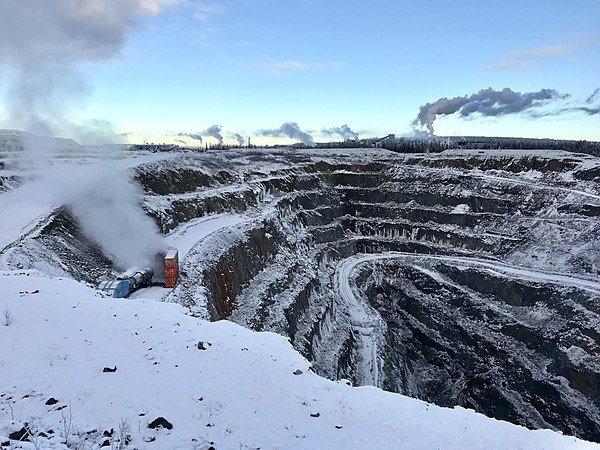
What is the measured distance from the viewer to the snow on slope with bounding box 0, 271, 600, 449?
972 cm

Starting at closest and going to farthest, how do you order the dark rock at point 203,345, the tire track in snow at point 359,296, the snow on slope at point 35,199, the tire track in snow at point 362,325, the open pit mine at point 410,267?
the dark rock at point 203,345, the snow on slope at point 35,199, the open pit mine at point 410,267, the tire track in snow at point 362,325, the tire track in snow at point 359,296

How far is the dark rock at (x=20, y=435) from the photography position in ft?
27.8

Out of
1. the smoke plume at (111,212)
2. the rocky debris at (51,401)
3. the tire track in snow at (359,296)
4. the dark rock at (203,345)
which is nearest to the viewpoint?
the rocky debris at (51,401)

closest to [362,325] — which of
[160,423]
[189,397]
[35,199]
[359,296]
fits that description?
[359,296]

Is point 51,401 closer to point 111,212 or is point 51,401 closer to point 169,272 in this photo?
point 169,272

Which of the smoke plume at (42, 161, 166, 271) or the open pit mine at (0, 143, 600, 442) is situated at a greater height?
Answer: the smoke plume at (42, 161, 166, 271)

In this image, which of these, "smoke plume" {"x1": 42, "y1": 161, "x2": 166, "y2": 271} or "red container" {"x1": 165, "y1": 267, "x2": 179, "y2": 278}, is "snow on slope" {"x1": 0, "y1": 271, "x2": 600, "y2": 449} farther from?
"smoke plume" {"x1": 42, "y1": 161, "x2": 166, "y2": 271}

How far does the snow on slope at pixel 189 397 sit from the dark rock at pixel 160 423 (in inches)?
5.4

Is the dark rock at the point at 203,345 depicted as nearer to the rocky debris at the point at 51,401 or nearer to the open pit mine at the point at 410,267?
the rocky debris at the point at 51,401

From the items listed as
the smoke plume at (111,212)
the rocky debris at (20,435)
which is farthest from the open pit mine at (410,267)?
the rocky debris at (20,435)

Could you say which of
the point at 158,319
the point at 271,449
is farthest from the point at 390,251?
the point at 271,449

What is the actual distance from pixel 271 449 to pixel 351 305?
45.8 meters

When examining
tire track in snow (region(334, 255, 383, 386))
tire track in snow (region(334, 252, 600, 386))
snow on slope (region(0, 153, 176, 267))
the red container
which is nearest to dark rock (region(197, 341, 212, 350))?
the red container

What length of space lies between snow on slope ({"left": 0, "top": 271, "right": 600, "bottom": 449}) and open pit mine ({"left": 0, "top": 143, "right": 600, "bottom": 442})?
11.9 m
